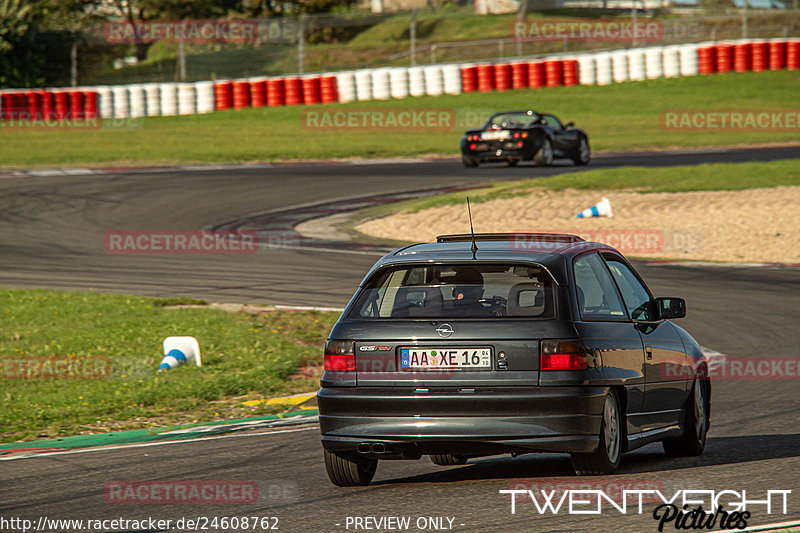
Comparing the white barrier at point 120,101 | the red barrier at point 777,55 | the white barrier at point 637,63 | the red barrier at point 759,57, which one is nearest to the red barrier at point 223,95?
the white barrier at point 120,101

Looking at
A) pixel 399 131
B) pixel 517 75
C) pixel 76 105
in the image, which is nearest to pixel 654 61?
pixel 517 75

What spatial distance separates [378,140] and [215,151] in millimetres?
5253

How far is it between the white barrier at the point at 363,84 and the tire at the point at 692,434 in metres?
36.6

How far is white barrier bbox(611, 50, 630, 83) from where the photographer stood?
1873 inches

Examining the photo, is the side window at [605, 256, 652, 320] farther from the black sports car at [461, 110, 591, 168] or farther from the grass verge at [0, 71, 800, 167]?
the grass verge at [0, 71, 800, 167]

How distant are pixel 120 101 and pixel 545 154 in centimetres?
1790

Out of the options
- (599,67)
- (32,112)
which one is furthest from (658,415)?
(599,67)

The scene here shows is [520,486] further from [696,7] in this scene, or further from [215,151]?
[696,7]

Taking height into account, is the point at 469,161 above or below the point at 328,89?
below

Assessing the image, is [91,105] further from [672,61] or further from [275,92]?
[672,61]

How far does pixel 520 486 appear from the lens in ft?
22.4

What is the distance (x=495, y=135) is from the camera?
29.8m

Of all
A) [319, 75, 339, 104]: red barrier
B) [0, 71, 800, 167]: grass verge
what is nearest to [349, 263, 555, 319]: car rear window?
[0, 71, 800, 167]: grass verge

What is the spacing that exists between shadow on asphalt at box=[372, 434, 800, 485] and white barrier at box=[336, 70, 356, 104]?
36.3 meters
